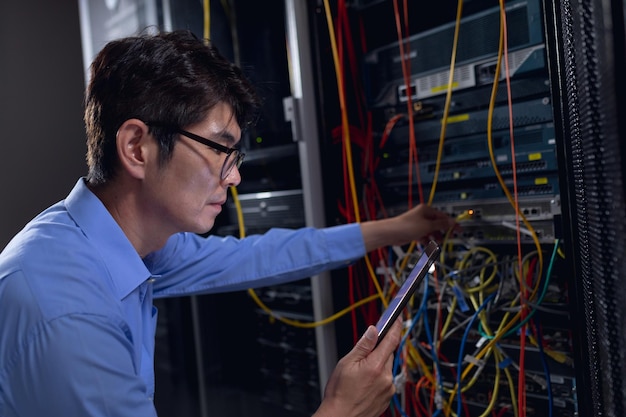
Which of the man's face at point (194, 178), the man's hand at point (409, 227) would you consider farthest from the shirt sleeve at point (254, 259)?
the man's face at point (194, 178)

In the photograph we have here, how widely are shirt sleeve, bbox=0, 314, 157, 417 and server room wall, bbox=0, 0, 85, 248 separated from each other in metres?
0.91

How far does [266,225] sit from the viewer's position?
1674 mm

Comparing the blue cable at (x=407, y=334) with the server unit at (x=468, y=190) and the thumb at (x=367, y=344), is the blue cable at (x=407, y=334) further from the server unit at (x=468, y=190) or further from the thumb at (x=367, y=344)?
the thumb at (x=367, y=344)

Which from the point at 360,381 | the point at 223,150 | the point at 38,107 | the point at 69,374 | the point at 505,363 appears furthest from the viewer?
the point at 38,107

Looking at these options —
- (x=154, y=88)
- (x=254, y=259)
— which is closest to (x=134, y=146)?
(x=154, y=88)

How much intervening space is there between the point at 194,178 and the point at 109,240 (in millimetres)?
171

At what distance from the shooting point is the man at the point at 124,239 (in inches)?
30.7

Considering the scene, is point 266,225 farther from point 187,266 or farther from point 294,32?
point 294,32

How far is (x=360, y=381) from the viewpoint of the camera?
0.90 m

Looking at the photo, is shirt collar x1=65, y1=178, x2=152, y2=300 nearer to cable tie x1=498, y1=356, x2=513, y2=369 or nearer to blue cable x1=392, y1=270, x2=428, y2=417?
blue cable x1=392, y1=270, x2=428, y2=417

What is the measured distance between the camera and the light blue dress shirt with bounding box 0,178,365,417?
2.52 feet

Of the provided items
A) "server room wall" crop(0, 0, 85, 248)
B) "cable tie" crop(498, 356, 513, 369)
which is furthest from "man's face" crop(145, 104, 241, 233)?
"server room wall" crop(0, 0, 85, 248)

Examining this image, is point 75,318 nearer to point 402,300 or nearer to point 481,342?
point 402,300

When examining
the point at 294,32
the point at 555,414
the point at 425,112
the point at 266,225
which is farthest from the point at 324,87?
the point at 555,414
